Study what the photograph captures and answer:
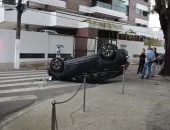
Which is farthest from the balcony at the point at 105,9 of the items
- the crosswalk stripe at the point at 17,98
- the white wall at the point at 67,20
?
the crosswalk stripe at the point at 17,98

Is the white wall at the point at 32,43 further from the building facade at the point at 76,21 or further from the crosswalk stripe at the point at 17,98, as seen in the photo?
the crosswalk stripe at the point at 17,98

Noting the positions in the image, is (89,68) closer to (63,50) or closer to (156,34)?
(63,50)

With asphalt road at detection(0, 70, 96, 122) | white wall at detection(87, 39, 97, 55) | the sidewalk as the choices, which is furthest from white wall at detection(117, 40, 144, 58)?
the sidewalk

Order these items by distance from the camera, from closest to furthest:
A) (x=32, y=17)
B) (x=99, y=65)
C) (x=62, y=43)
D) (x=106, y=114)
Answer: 1. (x=106, y=114)
2. (x=99, y=65)
3. (x=62, y=43)
4. (x=32, y=17)

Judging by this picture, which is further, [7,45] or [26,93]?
[7,45]

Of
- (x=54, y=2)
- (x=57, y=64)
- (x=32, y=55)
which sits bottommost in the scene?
(x=57, y=64)

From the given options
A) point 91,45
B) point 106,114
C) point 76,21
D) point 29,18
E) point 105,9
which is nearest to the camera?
point 106,114

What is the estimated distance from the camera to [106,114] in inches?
215

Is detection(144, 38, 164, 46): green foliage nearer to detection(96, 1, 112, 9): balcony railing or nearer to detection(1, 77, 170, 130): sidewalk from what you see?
detection(96, 1, 112, 9): balcony railing

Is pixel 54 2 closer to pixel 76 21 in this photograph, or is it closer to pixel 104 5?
pixel 76 21

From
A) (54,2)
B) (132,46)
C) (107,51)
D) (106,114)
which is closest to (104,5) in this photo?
(54,2)

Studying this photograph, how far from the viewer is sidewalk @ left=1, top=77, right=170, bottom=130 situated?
15.5 ft

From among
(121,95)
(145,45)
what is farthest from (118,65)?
(145,45)

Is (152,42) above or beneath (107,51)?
above
